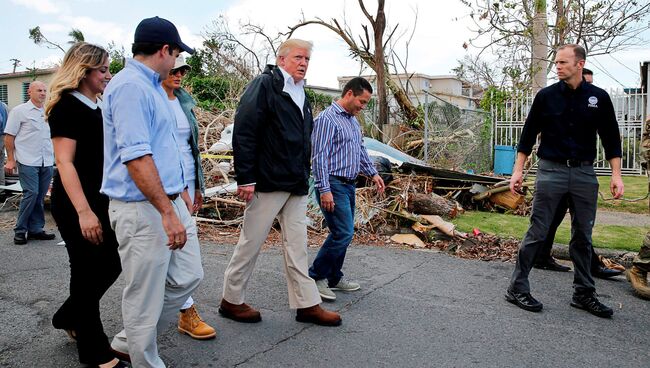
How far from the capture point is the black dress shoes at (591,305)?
14.5 ft

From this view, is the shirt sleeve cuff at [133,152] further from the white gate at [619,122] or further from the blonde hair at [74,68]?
the white gate at [619,122]

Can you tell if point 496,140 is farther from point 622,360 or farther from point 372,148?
point 622,360

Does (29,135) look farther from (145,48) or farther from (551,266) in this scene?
(551,266)

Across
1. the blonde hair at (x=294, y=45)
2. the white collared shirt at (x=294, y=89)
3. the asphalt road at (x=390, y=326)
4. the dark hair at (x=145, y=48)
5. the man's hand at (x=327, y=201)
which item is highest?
the blonde hair at (x=294, y=45)

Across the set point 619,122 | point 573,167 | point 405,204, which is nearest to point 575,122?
point 573,167

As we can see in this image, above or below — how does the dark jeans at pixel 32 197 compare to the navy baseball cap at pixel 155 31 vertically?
below

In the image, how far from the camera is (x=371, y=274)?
569cm

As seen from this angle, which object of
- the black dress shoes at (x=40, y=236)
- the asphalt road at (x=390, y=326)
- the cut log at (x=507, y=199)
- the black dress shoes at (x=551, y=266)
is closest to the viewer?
the asphalt road at (x=390, y=326)

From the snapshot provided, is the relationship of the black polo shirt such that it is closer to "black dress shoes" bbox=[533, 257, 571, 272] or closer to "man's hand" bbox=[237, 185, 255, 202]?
"black dress shoes" bbox=[533, 257, 571, 272]

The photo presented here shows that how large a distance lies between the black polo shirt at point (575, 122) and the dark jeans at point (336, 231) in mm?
1719

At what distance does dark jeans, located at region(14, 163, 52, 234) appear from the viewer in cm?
705

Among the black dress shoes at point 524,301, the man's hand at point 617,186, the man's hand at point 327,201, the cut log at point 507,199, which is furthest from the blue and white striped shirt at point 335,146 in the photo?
the cut log at point 507,199

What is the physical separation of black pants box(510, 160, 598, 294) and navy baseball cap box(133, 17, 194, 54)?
10.8 ft

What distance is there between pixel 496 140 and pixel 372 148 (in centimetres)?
630
